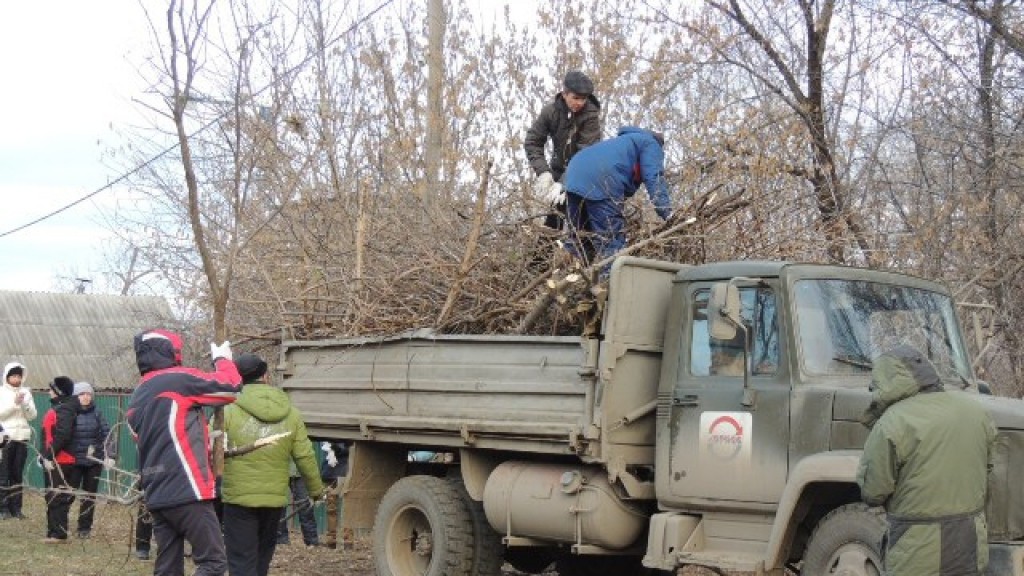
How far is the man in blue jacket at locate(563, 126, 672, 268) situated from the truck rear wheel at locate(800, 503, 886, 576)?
113 inches

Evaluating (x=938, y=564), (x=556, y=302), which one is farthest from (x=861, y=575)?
(x=556, y=302)

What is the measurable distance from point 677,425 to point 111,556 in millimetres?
6061

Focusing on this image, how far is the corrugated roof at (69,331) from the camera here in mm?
39375

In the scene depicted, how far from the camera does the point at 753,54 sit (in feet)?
58.7

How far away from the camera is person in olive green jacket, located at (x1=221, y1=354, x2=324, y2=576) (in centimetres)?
865

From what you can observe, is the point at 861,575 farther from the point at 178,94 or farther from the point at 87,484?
the point at 87,484

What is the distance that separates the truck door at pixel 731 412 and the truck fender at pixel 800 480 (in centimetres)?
29

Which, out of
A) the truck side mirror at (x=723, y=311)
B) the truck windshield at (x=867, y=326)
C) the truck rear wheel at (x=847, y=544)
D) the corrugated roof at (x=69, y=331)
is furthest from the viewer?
the corrugated roof at (x=69, y=331)

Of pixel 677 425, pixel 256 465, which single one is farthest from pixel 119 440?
pixel 677 425

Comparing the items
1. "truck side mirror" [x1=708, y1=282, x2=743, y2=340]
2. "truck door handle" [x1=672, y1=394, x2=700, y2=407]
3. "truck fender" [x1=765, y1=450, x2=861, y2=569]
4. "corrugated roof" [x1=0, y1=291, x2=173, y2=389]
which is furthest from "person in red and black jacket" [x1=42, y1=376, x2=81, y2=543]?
"corrugated roof" [x1=0, y1=291, x2=173, y2=389]

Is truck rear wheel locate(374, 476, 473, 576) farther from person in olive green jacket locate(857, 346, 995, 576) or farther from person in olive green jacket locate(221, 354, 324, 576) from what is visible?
person in olive green jacket locate(857, 346, 995, 576)

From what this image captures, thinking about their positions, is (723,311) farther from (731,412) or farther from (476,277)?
(476,277)

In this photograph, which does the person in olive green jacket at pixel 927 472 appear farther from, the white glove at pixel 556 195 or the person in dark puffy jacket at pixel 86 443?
the person in dark puffy jacket at pixel 86 443

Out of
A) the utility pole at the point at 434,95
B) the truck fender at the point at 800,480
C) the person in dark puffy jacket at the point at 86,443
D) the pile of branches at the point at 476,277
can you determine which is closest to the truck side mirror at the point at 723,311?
the truck fender at the point at 800,480
